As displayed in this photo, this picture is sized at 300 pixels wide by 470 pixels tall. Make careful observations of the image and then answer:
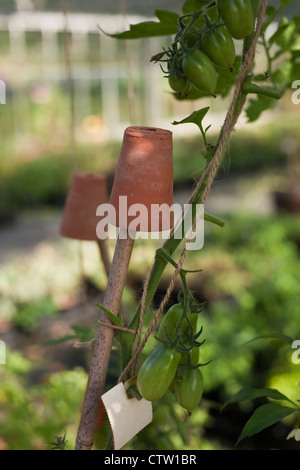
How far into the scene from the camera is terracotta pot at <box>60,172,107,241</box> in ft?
3.04

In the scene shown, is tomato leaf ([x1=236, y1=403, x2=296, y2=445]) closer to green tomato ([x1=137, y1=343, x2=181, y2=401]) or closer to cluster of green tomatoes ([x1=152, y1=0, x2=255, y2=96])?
green tomato ([x1=137, y1=343, x2=181, y2=401])

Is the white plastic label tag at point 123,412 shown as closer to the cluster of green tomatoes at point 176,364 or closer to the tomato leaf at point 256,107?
the cluster of green tomatoes at point 176,364

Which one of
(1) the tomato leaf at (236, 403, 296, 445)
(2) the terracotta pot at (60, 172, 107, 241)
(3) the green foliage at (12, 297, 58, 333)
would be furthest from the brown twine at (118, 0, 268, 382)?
(3) the green foliage at (12, 297, 58, 333)

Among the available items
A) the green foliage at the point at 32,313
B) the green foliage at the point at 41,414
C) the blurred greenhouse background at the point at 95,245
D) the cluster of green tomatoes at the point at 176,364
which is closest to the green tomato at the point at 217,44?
the blurred greenhouse background at the point at 95,245

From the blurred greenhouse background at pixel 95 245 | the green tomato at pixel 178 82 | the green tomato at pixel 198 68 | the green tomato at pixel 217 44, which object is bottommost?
the blurred greenhouse background at pixel 95 245

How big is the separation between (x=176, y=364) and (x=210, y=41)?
341 millimetres

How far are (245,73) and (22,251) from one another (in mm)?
4069

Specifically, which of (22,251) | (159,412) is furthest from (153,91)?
(159,412)

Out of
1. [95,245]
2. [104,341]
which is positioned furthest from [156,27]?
[95,245]

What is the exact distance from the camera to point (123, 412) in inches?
26.4

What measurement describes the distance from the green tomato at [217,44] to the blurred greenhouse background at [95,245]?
14cm

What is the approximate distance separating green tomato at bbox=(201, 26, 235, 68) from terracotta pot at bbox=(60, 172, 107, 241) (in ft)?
1.20

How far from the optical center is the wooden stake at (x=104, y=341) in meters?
0.70

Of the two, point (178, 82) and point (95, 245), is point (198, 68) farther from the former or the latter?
point (95, 245)
